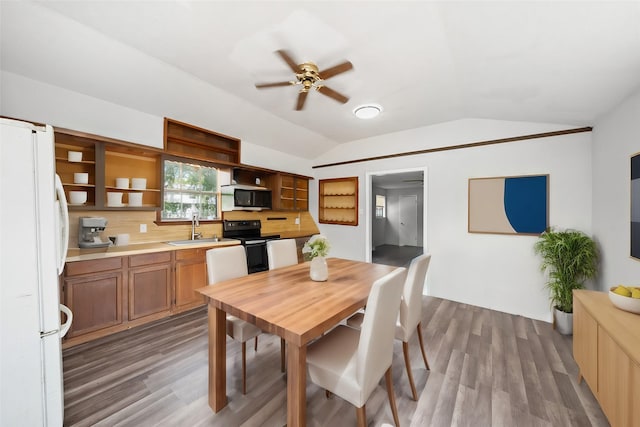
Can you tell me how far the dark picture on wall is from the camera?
1.93 meters

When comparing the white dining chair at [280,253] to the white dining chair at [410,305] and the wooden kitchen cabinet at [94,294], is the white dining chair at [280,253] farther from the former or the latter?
the wooden kitchen cabinet at [94,294]

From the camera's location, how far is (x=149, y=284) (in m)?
2.86

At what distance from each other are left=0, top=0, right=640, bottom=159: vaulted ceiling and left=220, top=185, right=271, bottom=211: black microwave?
1393mm

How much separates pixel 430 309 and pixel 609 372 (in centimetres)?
210

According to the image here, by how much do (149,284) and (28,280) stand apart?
5.69ft

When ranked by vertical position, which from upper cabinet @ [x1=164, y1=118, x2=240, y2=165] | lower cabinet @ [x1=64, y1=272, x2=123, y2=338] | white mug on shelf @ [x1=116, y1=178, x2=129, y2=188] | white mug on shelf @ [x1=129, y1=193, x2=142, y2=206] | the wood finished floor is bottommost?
the wood finished floor

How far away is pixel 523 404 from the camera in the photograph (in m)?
1.72

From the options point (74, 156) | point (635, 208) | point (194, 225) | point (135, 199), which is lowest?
point (194, 225)

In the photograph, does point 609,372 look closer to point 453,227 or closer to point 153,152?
point 453,227

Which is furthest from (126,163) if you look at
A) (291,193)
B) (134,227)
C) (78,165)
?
(291,193)

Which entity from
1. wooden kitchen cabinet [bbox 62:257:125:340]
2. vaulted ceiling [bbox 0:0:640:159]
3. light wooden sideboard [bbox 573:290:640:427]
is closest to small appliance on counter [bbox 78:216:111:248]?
wooden kitchen cabinet [bbox 62:257:125:340]

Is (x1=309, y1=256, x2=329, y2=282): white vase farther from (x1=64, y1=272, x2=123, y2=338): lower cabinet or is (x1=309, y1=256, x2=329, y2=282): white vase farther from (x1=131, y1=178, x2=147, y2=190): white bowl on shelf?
(x1=131, y1=178, x2=147, y2=190): white bowl on shelf

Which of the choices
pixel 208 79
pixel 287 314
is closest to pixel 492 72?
pixel 287 314

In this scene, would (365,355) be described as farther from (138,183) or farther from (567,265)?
(138,183)
